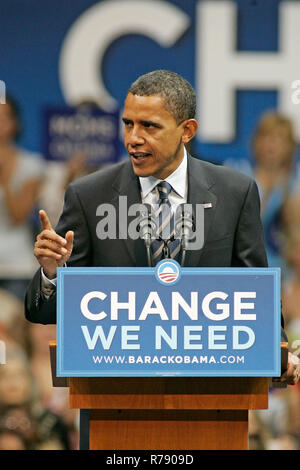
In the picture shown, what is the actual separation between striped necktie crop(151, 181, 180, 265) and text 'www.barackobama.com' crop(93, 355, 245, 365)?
0.36 m

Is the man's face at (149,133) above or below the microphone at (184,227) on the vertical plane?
above

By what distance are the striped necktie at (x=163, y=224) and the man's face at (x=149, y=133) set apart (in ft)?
0.25

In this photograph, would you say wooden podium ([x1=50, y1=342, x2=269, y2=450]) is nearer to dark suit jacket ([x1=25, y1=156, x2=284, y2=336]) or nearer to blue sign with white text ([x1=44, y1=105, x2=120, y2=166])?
dark suit jacket ([x1=25, y1=156, x2=284, y2=336])

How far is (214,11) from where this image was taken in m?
5.82

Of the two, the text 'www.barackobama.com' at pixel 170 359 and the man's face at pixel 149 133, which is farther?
the man's face at pixel 149 133

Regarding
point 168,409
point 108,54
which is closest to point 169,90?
point 168,409

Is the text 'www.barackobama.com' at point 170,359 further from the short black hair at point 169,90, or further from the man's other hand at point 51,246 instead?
the short black hair at point 169,90

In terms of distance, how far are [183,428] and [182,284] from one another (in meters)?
0.44

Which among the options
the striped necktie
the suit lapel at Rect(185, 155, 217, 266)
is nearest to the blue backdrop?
the suit lapel at Rect(185, 155, 217, 266)

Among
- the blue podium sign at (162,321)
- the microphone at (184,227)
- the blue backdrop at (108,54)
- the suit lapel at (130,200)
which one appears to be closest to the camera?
the blue podium sign at (162,321)

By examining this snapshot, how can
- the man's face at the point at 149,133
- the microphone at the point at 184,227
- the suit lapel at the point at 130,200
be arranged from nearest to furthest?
the microphone at the point at 184,227 → the man's face at the point at 149,133 → the suit lapel at the point at 130,200

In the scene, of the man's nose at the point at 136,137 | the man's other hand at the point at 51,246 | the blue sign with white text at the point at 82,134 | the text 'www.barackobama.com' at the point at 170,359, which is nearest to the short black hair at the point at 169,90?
the man's nose at the point at 136,137

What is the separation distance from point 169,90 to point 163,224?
1.35 ft

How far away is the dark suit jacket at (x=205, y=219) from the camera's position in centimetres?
282
